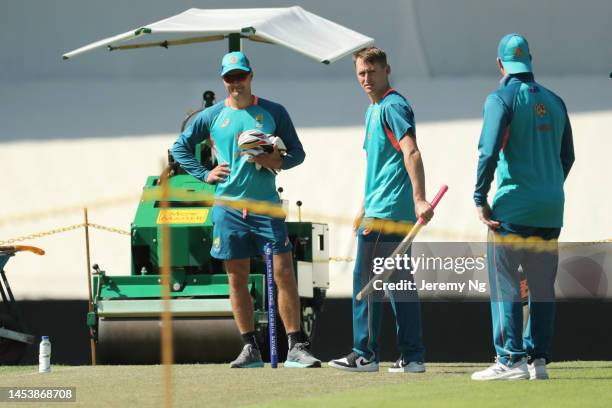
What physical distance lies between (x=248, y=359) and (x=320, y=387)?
4.22 ft

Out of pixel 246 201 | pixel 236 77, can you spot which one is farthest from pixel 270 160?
pixel 236 77

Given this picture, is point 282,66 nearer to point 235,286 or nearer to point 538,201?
point 235,286

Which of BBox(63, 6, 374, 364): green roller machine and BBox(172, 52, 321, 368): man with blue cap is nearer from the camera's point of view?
BBox(172, 52, 321, 368): man with blue cap

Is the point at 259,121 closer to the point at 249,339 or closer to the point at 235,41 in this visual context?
the point at 249,339

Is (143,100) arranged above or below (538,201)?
above

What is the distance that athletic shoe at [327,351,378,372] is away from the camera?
8281 millimetres

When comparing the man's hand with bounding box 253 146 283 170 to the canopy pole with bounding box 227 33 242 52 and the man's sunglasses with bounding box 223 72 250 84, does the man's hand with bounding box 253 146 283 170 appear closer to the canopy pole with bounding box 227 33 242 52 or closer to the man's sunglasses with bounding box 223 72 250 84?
the man's sunglasses with bounding box 223 72 250 84

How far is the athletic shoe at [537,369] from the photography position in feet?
25.4

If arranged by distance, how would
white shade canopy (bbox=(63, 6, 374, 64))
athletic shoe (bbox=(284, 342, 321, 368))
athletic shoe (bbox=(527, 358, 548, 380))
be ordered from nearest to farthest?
1. athletic shoe (bbox=(527, 358, 548, 380))
2. athletic shoe (bbox=(284, 342, 321, 368))
3. white shade canopy (bbox=(63, 6, 374, 64))

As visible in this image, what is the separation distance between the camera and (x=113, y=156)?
51.3 feet

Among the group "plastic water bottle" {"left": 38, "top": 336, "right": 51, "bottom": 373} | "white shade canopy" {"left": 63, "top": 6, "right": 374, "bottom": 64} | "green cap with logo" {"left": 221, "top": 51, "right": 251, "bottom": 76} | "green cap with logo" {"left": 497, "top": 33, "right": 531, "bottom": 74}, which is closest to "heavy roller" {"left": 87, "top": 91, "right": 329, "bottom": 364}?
"plastic water bottle" {"left": 38, "top": 336, "right": 51, "bottom": 373}

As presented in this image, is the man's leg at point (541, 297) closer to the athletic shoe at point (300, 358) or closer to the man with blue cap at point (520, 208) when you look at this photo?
the man with blue cap at point (520, 208)

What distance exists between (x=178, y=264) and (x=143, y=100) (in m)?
6.17

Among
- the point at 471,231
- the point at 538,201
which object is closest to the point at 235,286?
the point at 538,201
